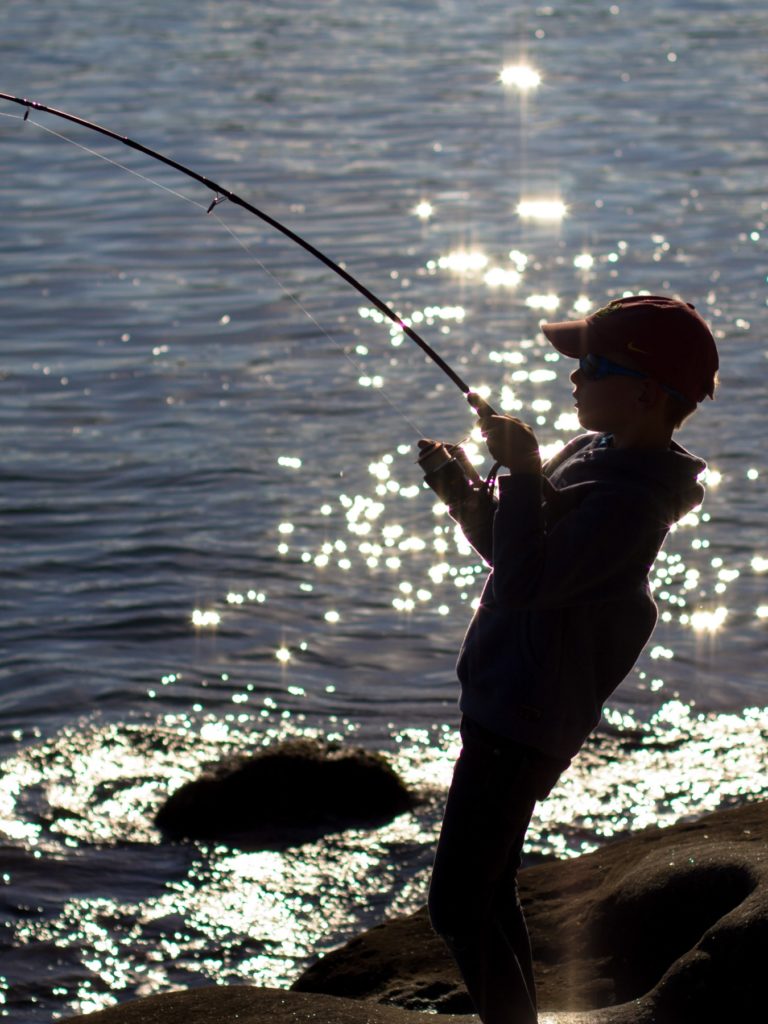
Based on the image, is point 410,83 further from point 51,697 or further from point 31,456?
point 51,697

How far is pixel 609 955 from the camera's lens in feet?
15.2

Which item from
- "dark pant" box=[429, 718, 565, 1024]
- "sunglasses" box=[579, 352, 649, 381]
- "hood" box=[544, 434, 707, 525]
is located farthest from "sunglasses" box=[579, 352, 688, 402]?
"dark pant" box=[429, 718, 565, 1024]

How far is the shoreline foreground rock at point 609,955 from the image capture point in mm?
3980

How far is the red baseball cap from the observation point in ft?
11.4

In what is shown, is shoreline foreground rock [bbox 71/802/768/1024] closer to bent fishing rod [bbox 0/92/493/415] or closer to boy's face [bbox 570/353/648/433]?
boy's face [bbox 570/353/648/433]

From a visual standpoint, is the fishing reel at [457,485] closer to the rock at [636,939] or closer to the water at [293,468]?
the rock at [636,939]

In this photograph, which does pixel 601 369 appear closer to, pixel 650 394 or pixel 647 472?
pixel 650 394

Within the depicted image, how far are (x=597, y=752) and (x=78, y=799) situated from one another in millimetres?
2049

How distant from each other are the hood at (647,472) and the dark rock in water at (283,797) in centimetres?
335

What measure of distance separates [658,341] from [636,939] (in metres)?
1.80

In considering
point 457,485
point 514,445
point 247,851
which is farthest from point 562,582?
point 247,851

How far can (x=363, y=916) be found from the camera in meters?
6.25

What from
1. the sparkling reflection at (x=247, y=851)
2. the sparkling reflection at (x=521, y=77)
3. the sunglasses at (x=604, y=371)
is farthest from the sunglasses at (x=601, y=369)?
the sparkling reflection at (x=521, y=77)

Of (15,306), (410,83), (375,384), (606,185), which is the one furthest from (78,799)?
(410,83)
